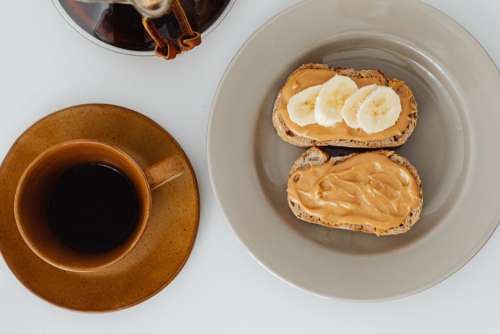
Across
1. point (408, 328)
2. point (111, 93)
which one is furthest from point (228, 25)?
point (408, 328)

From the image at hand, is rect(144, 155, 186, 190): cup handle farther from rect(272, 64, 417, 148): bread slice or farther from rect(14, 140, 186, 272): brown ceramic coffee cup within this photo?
rect(272, 64, 417, 148): bread slice

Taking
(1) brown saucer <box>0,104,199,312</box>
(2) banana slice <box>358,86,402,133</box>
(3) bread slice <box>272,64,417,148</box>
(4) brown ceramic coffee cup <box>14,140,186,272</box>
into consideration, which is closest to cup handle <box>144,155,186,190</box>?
(4) brown ceramic coffee cup <box>14,140,186,272</box>

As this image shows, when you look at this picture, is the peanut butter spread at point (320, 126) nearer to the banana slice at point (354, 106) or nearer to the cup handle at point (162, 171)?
the banana slice at point (354, 106)

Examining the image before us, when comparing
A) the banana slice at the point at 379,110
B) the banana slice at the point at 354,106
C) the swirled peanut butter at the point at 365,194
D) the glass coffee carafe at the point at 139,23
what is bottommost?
the swirled peanut butter at the point at 365,194

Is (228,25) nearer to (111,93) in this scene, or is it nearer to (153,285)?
(111,93)

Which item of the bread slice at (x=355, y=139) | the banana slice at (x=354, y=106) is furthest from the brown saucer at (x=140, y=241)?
the banana slice at (x=354, y=106)

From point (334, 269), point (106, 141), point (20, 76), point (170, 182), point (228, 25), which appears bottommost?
point (334, 269)

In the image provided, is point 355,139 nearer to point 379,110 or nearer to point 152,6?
point 379,110
